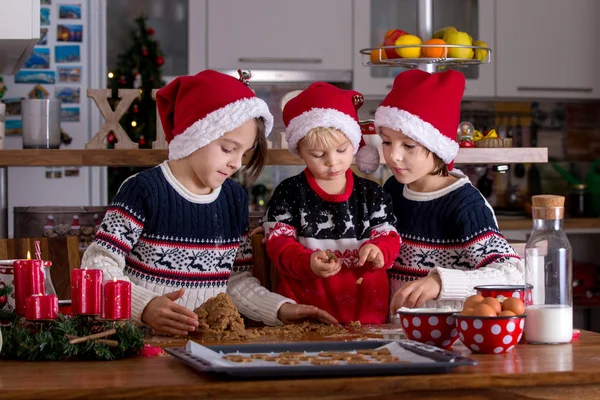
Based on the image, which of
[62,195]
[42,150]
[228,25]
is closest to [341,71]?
[228,25]

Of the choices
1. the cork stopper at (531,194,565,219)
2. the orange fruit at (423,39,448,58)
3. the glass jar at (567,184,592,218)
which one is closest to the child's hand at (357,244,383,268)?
the cork stopper at (531,194,565,219)

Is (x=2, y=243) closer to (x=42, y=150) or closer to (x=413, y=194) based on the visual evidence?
(x=42, y=150)

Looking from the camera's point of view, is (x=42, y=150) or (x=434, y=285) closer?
(x=434, y=285)

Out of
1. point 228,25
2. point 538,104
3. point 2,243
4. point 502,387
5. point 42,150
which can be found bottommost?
point 502,387

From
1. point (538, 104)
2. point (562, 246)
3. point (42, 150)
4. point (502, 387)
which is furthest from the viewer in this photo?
point (538, 104)

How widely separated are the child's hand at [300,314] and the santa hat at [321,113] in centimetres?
38

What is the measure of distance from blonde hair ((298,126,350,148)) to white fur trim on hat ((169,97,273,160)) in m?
0.12

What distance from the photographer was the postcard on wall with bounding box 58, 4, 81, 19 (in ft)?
13.9

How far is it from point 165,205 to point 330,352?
65 centimetres

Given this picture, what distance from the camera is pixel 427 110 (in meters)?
2.06

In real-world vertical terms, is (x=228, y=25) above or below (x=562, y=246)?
above

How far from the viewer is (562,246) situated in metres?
1.66

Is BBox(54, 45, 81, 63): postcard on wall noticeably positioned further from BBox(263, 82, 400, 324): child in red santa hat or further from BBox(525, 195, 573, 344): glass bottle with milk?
BBox(525, 195, 573, 344): glass bottle with milk

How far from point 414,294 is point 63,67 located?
114 inches
